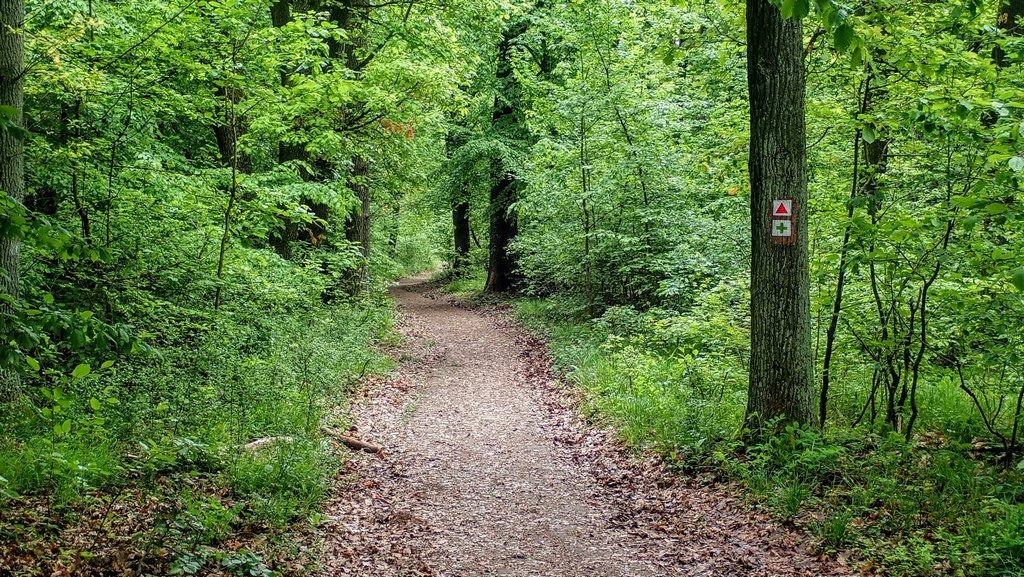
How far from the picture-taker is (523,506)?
21.8 ft

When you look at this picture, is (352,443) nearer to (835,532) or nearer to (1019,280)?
(835,532)

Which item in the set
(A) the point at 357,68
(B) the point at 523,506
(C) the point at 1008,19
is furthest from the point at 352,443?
(C) the point at 1008,19

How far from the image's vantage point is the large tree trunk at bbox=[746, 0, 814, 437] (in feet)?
20.0

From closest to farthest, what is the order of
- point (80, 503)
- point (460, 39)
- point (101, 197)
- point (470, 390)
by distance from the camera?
point (80, 503) < point (101, 197) < point (470, 390) < point (460, 39)

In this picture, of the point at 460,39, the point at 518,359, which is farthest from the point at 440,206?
the point at 518,359

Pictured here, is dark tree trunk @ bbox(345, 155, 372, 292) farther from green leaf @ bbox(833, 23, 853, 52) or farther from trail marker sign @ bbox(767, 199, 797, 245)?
green leaf @ bbox(833, 23, 853, 52)

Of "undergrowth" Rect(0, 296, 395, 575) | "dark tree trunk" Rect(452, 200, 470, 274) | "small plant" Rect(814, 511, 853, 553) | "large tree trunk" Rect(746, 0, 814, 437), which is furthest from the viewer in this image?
"dark tree trunk" Rect(452, 200, 470, 274)

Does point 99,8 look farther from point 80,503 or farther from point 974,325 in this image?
point 974,325

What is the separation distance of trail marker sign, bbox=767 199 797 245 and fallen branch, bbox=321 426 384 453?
5.29 metres

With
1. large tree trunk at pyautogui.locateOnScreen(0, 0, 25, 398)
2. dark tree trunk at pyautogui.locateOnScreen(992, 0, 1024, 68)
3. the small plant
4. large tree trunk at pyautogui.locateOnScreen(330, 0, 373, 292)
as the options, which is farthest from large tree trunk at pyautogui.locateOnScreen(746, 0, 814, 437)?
large tree trunk at pyautogui.locateOnScreen(330, 0, 373, 292)

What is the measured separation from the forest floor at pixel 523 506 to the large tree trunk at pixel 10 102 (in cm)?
366

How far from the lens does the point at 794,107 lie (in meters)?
6.12

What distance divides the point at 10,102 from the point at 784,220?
24.0ft

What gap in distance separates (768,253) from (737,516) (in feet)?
8.16
